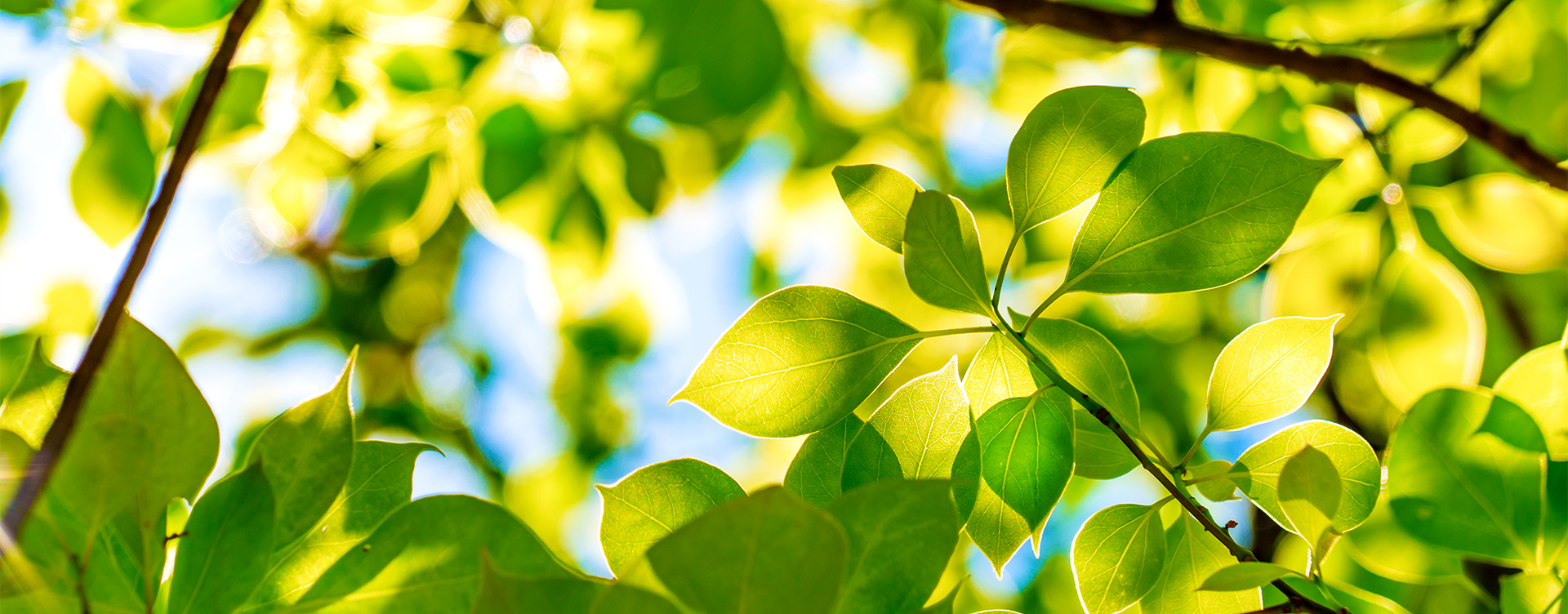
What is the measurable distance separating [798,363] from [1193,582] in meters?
0.20

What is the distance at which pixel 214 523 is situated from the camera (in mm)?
294

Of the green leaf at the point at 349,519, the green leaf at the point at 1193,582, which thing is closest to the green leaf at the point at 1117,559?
the green leaf at the point at 1193,582

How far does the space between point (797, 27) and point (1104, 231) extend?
0.97 m

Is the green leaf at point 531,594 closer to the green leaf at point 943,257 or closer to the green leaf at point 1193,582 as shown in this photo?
the green leaf at point 943,257

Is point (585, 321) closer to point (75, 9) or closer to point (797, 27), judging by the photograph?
point (797, 27)

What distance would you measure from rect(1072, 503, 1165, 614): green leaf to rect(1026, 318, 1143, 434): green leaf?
0.04m

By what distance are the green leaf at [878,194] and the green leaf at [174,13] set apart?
66 cm

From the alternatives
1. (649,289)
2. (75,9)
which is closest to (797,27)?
(649,289)

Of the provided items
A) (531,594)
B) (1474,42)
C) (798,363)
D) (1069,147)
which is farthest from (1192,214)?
(1474,42)

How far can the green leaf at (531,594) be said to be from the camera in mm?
Result: 212

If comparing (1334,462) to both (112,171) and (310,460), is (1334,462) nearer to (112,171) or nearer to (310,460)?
(310,460)

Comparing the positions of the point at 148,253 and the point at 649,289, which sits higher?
the point at 148,253

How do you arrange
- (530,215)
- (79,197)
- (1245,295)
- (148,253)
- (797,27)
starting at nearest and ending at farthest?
(148,253) < (79,197) < (530,215) < (797,27) < (1245,295)

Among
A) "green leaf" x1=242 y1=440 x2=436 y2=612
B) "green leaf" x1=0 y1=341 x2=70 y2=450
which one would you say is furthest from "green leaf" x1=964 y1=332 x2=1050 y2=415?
"green leaf" x1=0 y1=341 x2=70 y2=450
